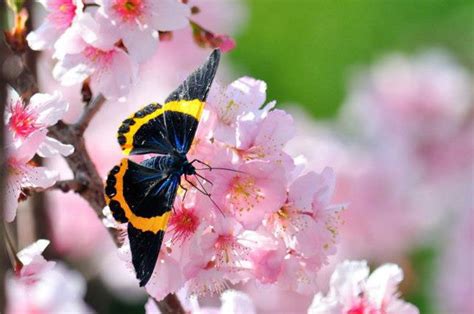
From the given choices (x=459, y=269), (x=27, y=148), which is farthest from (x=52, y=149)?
(x=459, y=269)

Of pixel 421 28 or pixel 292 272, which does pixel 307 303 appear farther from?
pixel 421 28

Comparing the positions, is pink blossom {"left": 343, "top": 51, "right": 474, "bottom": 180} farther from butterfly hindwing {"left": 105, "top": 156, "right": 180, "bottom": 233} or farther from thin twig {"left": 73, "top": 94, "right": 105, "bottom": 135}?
butterfly hindwing {"left": 105, "top": 156, "right": 180, "bottom": 233}

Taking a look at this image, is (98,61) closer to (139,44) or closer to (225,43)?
(139,44)

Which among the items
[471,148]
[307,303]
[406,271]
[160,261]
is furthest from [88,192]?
[471,148]

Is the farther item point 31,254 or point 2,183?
point 31,254

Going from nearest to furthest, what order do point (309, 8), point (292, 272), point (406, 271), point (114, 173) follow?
point (114, 173) → point (292, 272) → point (406, 271) → point (309, 8)

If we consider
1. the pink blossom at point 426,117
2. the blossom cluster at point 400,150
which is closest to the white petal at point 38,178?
the blossom cluster at point 400,150

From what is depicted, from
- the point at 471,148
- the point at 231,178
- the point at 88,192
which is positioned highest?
the point at 471,148
